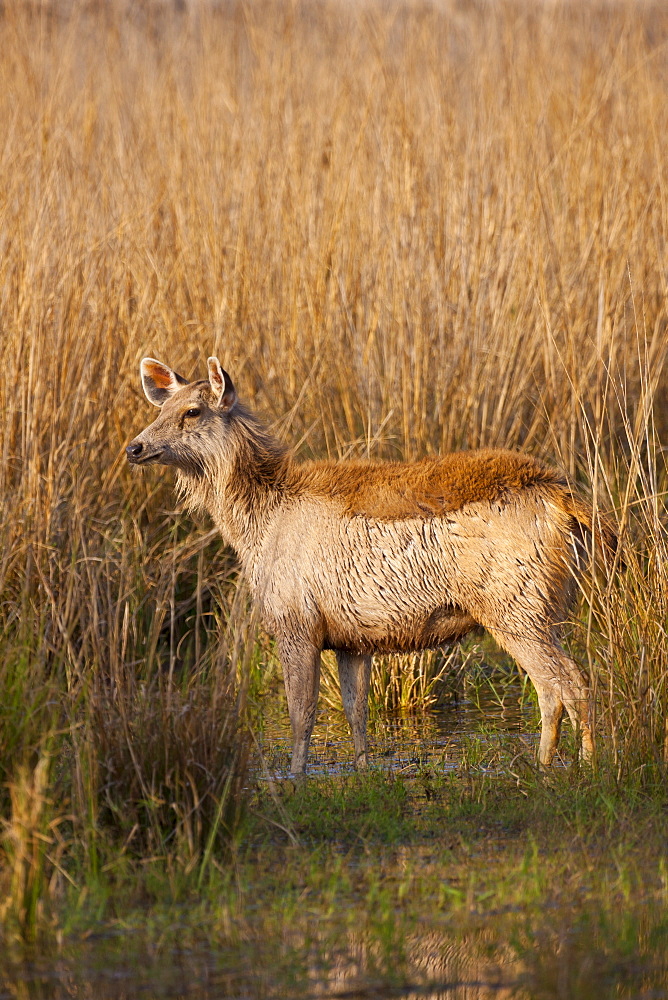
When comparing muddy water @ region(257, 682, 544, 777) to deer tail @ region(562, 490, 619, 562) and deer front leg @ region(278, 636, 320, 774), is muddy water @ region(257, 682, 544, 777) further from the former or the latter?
deer tail @ region(562, 490, 619, 562)

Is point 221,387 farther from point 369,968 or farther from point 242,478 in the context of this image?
point 369,968

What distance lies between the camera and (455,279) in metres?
8.85

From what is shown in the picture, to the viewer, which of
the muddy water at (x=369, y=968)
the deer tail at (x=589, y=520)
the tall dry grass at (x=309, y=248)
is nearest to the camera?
the muddy water at (x=369, y=968)

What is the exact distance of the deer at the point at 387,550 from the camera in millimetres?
5922

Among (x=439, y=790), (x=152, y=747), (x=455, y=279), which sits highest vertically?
(x=455, y=279)

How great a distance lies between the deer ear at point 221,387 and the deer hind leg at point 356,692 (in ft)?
4.35

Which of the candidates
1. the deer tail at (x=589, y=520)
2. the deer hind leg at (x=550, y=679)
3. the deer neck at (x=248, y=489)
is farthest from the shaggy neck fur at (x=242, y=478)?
the deer tail at (x=589, y=520)

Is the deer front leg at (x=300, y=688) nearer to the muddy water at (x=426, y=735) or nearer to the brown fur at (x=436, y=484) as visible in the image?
the muddy water at (x=426, y=735)

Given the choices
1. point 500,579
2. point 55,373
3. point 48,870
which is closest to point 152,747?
point 48,870

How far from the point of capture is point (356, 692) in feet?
21.4

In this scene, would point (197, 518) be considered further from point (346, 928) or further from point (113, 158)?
point (346, 928)

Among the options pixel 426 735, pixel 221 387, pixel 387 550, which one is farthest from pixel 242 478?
pixel 426 735

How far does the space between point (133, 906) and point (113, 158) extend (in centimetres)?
667

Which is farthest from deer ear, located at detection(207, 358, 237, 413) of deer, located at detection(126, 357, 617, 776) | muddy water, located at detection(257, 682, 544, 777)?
muddy water, located at detection(257, 682, 544, 777)
